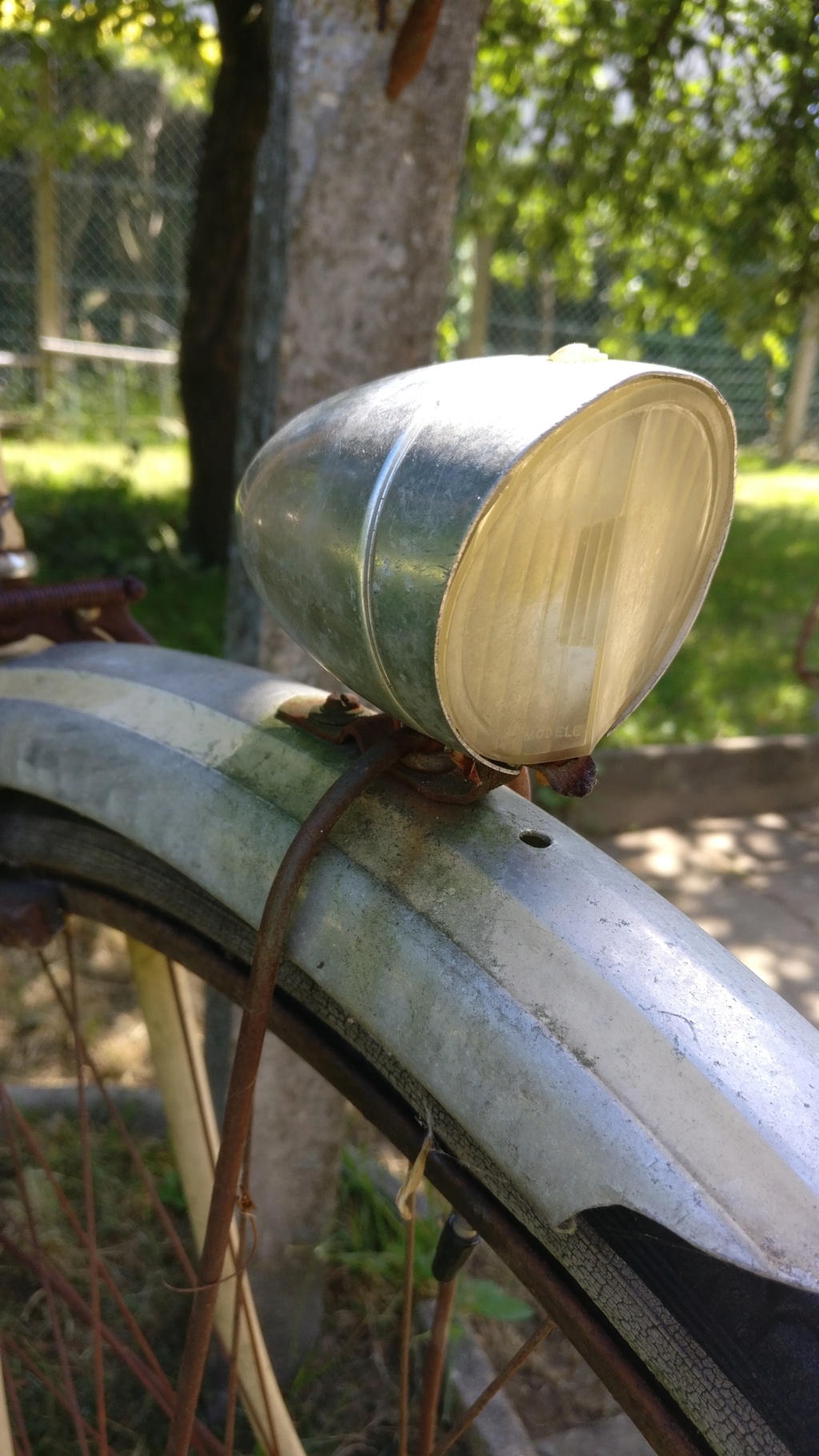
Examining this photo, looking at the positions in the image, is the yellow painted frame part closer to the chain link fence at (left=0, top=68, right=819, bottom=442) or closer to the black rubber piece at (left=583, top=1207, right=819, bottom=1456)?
the black rubber piece at (left=583, top=1207, right=819, bottom=1456)

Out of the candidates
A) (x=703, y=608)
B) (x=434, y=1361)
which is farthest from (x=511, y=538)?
(x=703, y=608)

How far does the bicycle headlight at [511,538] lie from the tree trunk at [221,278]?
3.27 m

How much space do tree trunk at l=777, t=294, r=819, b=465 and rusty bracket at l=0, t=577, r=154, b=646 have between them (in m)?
8.28

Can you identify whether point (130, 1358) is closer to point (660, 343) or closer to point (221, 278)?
point (221, 278)

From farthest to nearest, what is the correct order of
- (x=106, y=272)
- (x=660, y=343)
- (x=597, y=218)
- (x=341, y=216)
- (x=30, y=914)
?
1. (x=660, y=343)
2. (x=106, y=272)
3. (x=597, y=218)
4. (x=341, y=216)
5. (x=30, y=914)

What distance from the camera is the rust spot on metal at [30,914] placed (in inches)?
39.7

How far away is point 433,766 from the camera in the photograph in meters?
0.78

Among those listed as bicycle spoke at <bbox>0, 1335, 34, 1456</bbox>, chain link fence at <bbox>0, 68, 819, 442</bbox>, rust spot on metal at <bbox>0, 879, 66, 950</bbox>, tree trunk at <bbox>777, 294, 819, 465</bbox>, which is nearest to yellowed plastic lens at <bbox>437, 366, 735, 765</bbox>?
rust spot on metal at <bbox>0, 879, 66, 950</bbox>

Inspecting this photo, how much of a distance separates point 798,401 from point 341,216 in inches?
339

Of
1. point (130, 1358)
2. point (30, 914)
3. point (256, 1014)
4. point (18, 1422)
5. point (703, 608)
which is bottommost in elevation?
point (703, 608)

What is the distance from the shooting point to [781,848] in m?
3.47

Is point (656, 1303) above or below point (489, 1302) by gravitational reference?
above

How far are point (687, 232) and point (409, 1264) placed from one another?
3882 mm

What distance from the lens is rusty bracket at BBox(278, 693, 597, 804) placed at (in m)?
0.72
